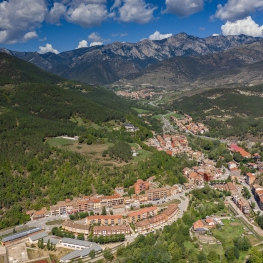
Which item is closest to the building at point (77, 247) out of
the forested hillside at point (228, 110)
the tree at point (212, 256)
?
the tree at point (212, 256)

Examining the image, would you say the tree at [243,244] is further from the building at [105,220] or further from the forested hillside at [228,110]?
the forested hillside at [228,110]

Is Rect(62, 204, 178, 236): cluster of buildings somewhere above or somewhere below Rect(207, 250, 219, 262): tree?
above

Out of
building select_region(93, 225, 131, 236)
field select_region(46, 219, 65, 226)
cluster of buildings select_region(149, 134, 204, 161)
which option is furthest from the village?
cluster of buildings select_region(149, 134, 204, 161)

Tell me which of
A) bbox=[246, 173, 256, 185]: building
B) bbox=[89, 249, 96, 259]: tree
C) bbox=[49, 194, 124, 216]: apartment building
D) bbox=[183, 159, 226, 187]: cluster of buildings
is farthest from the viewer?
bbox=[246, 173, 256, 185]: building

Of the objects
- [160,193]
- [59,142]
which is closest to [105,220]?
Answer: [160,193]

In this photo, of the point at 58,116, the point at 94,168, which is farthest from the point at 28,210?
the point at 58,116

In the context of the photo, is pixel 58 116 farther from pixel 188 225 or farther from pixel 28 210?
pixel 188 225

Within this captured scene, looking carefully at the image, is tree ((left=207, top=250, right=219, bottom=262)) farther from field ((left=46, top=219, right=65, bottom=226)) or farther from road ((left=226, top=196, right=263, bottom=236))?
field ((left=46, top=219, right=65, bottom=226))
